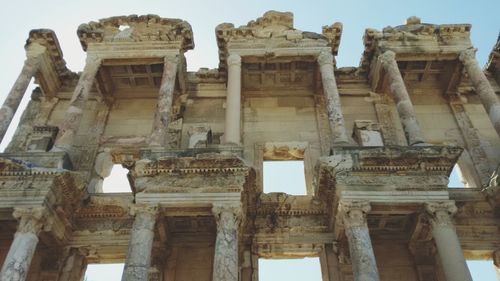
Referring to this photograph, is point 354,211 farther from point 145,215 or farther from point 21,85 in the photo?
point 21,85

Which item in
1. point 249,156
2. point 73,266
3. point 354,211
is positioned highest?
point 249,156

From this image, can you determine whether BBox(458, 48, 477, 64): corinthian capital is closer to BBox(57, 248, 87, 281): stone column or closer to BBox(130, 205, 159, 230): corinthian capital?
BBox(130, 205, 159, 230): corinthian capital

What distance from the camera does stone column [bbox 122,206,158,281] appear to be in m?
9.77

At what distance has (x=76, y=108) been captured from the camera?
13492 mm

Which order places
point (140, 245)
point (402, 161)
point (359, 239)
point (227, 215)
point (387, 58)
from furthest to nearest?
point (387, 58)
point (402, 161)
point (227, 215)
point (359, 239)
point (140, 245)

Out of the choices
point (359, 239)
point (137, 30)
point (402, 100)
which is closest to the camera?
point (359, 239)

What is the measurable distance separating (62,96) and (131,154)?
3.76 metres

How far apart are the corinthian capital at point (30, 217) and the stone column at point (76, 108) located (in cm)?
207

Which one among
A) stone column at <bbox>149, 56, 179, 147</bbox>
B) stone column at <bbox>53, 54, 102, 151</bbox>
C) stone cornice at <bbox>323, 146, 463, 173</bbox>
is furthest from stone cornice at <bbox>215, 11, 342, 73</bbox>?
stone cornice at <bbox>323, 146, 463, 173</bbox>

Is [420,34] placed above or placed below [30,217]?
above

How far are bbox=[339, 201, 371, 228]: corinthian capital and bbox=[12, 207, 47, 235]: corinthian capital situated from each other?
6.95 meters

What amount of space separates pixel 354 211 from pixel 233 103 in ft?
16.3

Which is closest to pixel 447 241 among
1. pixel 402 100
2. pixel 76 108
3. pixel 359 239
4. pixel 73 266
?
pixel 359 239

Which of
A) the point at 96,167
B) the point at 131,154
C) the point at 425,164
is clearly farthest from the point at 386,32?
the point at 96,167
